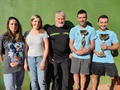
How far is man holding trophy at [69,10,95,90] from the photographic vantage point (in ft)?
12.0

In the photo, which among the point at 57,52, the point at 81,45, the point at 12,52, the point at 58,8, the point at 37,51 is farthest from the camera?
the point at 58,8

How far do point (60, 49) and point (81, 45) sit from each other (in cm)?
37

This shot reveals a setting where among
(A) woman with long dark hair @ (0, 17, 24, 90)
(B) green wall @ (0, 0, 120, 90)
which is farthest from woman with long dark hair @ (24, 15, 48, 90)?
(B) green wall @ (0, 0, 120, 90)

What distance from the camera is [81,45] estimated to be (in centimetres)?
367

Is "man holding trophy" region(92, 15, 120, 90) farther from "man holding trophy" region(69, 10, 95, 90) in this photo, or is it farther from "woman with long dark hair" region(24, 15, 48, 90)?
"woman with long dark hair" region(24, 15, 48, 90)

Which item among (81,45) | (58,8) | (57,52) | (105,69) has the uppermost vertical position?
(58,8)

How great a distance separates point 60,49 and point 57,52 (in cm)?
8

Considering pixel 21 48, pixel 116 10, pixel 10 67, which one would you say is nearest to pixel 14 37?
pixel 21 48

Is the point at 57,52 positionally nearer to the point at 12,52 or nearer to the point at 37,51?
the point at 37,51

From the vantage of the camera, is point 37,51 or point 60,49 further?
point 60,49

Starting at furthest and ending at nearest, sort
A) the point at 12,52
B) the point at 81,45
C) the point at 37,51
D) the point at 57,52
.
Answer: the point at 57,52 < the point at 81,45 < the point at 37,51 < the point at 12,52

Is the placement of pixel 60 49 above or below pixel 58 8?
below

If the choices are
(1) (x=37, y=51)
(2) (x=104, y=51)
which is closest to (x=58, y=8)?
(1) (x=37, y=51)

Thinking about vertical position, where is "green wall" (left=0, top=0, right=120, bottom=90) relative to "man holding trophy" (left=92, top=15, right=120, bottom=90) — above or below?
above
